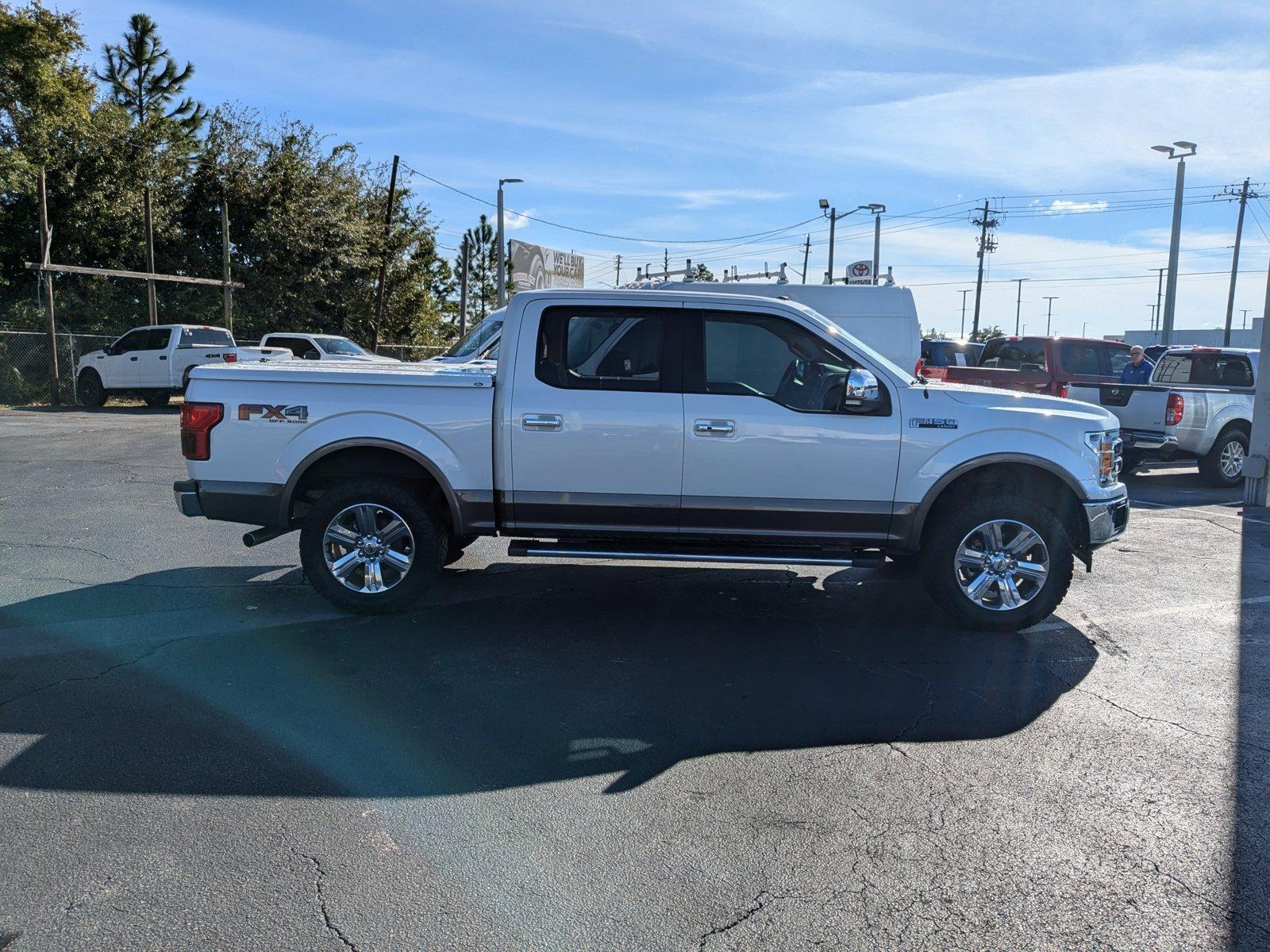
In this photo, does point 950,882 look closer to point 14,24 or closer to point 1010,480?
point 1010,480

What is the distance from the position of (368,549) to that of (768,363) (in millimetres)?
2809

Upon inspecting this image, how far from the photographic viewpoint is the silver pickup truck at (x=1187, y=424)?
504 inches

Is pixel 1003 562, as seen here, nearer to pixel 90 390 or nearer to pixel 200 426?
pixel 200 426

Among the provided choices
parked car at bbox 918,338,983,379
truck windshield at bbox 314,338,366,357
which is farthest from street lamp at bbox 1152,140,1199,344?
truck windshield at bbox 314,338,366,357

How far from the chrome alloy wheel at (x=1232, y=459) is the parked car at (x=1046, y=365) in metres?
2.21

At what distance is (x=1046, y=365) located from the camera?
1591 cm

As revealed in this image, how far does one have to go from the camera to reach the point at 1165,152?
27.5 meters

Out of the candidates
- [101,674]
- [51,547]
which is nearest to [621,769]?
[101,674]

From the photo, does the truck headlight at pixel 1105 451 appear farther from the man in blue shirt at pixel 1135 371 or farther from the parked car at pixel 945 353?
the parked car at pixel 945 353

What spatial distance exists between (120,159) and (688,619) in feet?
95.3

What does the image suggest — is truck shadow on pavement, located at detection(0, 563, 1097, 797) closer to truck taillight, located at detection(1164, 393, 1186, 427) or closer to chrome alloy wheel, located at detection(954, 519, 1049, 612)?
chrome alloy wheel, located at detection(954, 519, 1049, 612)

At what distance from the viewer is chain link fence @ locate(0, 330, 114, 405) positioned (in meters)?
23.2

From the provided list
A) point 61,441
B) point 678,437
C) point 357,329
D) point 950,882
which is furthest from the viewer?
point 357,329

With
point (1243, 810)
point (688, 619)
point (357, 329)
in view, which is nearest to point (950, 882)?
point (1243, 810)
